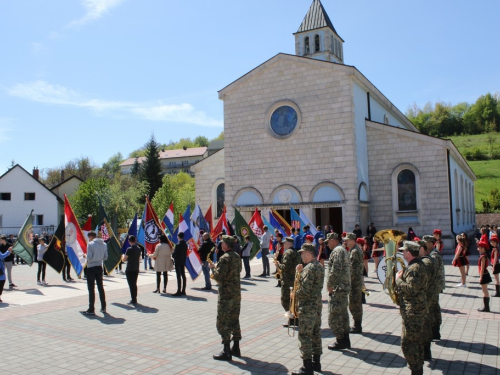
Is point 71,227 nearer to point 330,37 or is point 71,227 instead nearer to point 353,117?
point 353,117

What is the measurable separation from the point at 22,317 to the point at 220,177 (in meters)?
22.5

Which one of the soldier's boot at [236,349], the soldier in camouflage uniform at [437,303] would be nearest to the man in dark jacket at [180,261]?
the soldier's boot at [236,349]

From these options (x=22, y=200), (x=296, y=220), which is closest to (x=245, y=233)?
(x=296, y=220)

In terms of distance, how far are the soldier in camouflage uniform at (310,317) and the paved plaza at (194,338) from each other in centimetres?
36

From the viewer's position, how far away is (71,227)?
1447 cm

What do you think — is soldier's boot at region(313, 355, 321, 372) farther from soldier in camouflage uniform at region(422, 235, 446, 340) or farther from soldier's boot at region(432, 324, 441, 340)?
soldier's boot at region(432, 324, 441, 340)

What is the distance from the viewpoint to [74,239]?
47.8 ft

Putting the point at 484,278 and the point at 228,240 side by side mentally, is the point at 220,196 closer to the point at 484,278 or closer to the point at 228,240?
the point at 484,278

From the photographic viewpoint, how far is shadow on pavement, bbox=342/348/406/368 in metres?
6.96

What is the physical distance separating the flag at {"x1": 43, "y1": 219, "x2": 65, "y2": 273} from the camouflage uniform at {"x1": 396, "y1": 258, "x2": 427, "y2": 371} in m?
12.5

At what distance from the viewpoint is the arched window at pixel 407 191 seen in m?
26.7

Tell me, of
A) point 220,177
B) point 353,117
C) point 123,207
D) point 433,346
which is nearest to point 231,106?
point 220,177

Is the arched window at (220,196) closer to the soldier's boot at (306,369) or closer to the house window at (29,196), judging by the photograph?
the soldier's boot at (306,369)

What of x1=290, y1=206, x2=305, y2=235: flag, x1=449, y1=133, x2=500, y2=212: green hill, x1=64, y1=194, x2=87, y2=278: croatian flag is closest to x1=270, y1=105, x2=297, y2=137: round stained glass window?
x1=290, y1=206, x2=305, y2=235: flag
